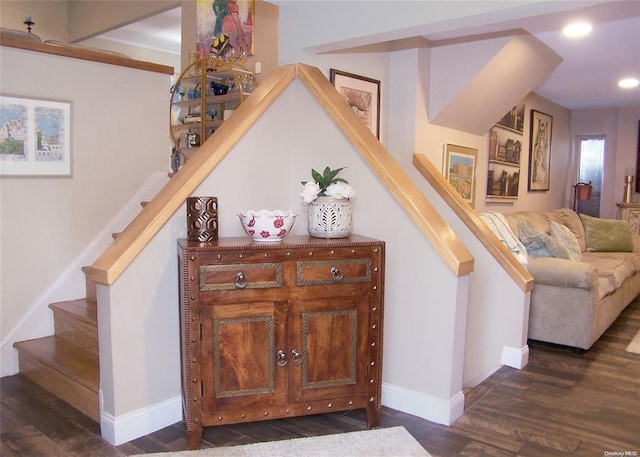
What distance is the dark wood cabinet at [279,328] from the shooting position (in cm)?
214

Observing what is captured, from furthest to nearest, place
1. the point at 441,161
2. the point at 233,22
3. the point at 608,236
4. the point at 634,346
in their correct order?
the point at 608,236
the point at 233,22
the point at 441,161
the point at 634,346

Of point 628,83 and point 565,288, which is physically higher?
point 628,83

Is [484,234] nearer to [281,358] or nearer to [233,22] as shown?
[281,358]

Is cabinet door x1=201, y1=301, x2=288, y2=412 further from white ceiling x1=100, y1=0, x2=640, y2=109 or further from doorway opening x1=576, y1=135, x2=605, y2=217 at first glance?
doorway opening x1=576, y1=135, x2=605, y2=217

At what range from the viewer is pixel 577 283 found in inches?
140

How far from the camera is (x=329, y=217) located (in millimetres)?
2457

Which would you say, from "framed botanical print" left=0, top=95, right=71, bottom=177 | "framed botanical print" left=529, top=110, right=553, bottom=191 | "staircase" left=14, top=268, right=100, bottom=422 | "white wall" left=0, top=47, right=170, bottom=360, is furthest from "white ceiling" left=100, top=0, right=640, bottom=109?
"staircase" left=14, top=268, right=100, bottom=422

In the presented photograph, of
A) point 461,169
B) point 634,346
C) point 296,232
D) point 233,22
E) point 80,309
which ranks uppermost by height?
point 233,22

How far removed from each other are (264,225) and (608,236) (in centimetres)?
482

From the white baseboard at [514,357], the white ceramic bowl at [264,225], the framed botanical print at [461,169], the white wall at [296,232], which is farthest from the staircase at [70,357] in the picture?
the framed botanical print at [461,169]

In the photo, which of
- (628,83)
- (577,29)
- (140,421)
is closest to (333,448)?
(140,421)

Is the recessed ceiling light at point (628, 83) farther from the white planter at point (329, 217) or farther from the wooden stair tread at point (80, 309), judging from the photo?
the wooden stair tread at point (80, 309)

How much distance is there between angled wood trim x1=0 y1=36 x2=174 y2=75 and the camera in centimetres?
298

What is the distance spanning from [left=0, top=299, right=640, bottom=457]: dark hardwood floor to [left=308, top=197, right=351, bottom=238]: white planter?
3.00 feet
